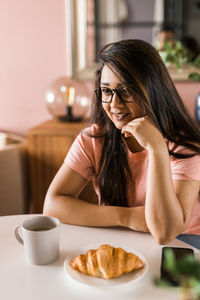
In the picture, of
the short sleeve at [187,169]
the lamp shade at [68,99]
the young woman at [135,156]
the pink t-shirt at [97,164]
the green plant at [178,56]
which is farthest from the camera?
the lamp shade at [68,99]

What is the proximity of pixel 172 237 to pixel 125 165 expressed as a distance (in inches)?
16.8

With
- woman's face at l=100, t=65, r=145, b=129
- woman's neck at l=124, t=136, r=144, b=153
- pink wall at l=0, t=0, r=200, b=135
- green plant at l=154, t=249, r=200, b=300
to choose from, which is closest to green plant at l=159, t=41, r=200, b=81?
pink wall at l=0, t=0, r=200, b=135

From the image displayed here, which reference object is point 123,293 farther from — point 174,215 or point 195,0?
point 195,0

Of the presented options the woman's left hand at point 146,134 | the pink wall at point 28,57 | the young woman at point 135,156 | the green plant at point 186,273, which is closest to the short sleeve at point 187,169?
the young woman at point 135,156

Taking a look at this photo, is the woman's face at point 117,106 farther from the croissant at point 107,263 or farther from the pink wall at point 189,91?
the pink wall at point 189,91

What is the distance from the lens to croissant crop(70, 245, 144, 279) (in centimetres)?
72

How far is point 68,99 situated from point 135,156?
1.17 m

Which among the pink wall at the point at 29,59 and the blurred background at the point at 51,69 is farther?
the pink wall at the point at 29,59

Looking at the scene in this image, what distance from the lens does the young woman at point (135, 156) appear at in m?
0.98

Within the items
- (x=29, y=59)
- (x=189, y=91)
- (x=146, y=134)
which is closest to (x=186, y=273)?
(x=146, y=134)

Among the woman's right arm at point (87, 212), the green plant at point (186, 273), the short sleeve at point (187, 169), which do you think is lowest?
the woman's right arm at point (87, 212)

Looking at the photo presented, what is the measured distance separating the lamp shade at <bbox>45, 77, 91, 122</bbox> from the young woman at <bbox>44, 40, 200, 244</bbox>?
3.28 ft

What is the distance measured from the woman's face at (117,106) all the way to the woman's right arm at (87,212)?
0.29m

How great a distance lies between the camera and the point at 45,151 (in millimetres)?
2213
